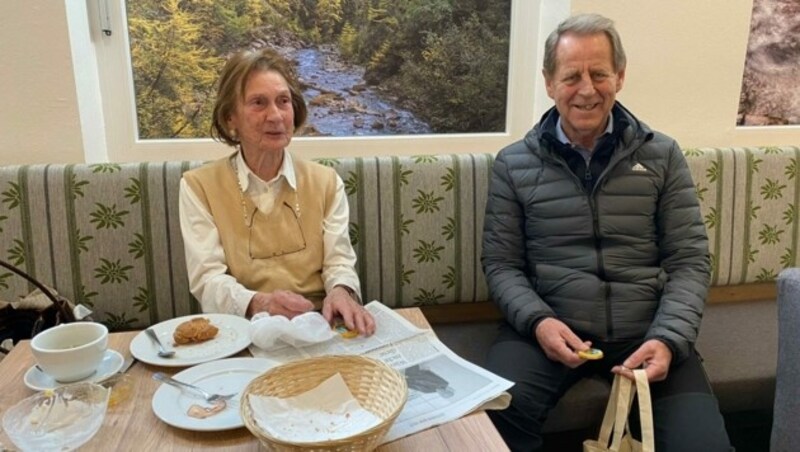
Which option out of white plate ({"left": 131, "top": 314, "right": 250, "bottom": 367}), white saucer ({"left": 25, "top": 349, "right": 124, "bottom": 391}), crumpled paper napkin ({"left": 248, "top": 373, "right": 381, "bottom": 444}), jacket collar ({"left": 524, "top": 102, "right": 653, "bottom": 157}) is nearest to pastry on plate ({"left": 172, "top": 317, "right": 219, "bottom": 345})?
white plate ({"left": 131, "top": 314, "right": 250, "bottom": 367})

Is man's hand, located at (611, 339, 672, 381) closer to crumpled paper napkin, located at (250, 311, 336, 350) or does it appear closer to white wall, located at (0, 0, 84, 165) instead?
crumpled paper napkin, located at (250, 311, 336, 350)

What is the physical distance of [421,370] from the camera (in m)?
1.11

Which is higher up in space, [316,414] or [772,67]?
[772,67]

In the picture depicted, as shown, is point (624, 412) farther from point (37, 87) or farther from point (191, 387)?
point (37, 87)

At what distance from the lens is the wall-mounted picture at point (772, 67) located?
2447 mm

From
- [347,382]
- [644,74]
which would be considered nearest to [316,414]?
[347,382]

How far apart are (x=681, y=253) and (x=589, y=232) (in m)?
0.25

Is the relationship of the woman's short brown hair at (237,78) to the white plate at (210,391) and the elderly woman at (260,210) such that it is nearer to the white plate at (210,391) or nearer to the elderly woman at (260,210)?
the elderly woman at (260,210)

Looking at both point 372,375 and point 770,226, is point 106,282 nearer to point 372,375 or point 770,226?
point 372,375

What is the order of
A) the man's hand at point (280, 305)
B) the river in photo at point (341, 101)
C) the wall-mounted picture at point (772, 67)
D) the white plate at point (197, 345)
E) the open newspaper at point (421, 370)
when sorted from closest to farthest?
the open newspaper at point (421, 370)
the white plate at point (197, 345)
the man's hand at point (280, 305)
the river in photo at point (341, 101)
the wall-mounted picture at point (772, 67)

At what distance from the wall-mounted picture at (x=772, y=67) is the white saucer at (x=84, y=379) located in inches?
96.7

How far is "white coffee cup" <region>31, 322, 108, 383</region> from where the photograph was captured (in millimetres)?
997

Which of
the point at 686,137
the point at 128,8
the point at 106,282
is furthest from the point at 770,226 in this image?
the point at 128,8

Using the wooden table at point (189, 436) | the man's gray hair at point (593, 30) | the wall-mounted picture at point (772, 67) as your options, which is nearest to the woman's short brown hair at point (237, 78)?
the man's gray hair at point (593, 30)
